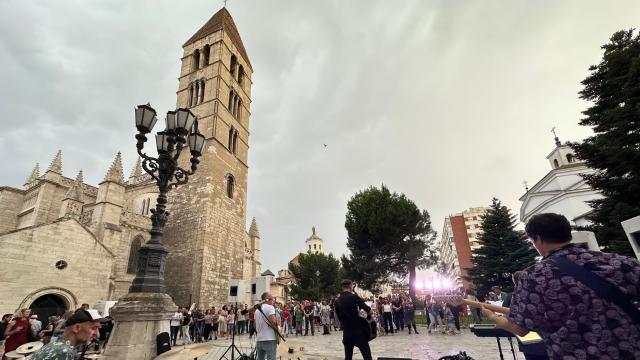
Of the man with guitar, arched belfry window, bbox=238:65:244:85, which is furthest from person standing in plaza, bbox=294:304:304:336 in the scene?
arched belfry window, bbox=238:65:244:85

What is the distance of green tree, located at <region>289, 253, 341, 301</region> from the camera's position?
1499 inches

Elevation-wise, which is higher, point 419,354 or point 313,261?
point 313,261

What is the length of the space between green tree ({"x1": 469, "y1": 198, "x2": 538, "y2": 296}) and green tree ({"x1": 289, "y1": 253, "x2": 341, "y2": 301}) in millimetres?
17769

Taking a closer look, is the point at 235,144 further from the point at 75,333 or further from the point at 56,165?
the point at 75,333

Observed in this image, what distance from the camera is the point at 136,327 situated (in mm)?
5035

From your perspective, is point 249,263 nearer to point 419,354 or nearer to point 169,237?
point 169,237

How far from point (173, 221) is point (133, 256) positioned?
4.03 m

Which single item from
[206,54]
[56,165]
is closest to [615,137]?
[206,54]

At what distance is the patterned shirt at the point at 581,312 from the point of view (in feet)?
5.38

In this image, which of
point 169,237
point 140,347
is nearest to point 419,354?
point 140,347

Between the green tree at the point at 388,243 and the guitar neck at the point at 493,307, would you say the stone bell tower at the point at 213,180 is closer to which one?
the green tree at the point at 388,243

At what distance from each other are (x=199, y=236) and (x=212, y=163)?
5.12 metres

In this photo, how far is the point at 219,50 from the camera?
2442 cm

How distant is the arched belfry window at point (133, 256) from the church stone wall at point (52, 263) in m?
4.11
